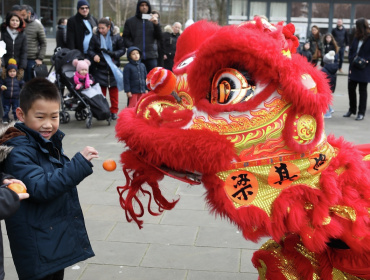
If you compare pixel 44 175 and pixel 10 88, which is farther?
pixel 10 88

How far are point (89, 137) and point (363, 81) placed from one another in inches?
191

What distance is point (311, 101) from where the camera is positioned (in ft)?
7.02

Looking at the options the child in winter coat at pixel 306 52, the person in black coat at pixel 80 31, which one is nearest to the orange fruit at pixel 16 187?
the person in black coat at pixel 80 31

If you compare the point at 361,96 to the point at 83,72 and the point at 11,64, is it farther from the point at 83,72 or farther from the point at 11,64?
the point at 11,64

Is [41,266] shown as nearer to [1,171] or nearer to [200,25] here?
[1,171]

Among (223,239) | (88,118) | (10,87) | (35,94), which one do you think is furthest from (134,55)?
(35,94)

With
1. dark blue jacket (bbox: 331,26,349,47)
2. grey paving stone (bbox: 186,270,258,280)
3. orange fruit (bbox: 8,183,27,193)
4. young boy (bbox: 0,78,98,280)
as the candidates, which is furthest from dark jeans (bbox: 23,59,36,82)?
dark blue jacket (bbox: 331,26,349,47)

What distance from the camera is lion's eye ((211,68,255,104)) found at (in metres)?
2.21

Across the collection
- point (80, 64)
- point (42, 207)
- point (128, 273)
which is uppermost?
point (80, 64)

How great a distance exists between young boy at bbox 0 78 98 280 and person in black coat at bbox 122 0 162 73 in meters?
6.91

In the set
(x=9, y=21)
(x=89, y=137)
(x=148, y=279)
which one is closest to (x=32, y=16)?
(x=9, y=21)

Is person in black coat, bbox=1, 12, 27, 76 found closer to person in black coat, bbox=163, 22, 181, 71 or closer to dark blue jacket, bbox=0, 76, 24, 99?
dark blue jacket, bbox=0, 76, 24, 99

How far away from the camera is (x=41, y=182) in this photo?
7.94 ft

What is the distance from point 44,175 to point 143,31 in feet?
23.8
